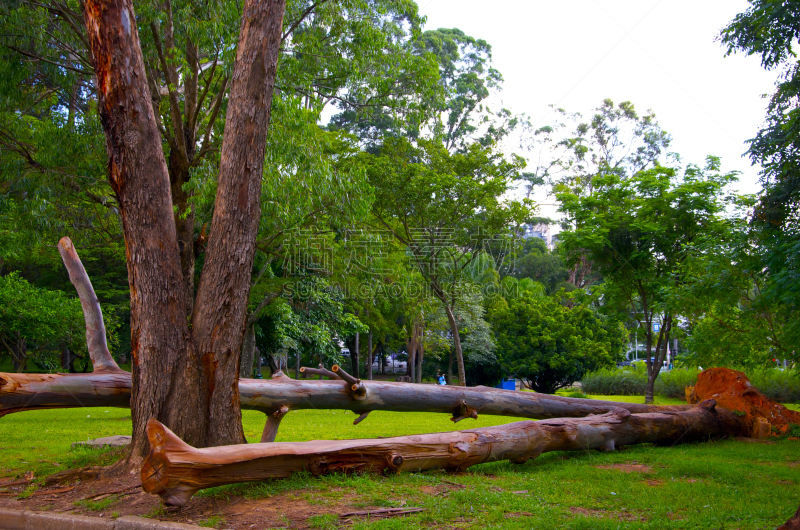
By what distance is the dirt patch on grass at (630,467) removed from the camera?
22.3 feet

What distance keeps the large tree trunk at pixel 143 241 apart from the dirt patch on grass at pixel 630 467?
16.0 ft

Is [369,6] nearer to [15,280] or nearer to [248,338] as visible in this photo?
[248,338]

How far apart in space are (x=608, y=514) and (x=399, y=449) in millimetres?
2169

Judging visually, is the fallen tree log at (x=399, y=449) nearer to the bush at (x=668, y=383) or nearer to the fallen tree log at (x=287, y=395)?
the fallen tree log at (x=287, y=395)

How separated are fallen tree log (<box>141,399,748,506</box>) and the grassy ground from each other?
0.56ft

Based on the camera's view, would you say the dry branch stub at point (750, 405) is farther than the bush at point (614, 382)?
No

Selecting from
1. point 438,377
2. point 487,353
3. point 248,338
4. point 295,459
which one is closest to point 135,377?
point 295,459

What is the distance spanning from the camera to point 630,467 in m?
7.02

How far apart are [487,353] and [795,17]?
19.6m

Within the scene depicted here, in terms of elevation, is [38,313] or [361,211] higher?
[361,211]

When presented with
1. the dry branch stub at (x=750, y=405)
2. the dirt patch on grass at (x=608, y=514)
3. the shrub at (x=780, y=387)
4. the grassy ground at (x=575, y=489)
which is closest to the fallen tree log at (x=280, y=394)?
the grassy ground at (x=575, y=489)

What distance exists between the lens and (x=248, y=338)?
18297 mm

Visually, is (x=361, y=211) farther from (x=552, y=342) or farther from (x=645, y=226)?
(x=552, y=342)

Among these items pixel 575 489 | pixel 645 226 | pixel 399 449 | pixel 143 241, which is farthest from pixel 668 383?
pixel 143 241
